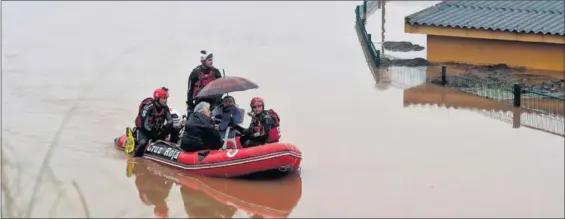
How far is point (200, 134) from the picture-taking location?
43.8 feet

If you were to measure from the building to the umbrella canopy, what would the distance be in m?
10.3

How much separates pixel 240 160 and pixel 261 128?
0.72 metres

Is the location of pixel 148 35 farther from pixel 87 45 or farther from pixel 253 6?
pixel 253 6

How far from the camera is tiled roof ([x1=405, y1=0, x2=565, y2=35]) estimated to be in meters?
22.7

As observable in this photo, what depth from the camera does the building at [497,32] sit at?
22672 millimetres

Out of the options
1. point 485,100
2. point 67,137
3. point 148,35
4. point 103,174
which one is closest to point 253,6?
point 148,35

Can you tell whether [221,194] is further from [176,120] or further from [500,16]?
[500,16]

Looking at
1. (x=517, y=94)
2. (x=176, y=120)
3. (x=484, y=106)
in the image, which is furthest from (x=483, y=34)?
(x=176, y=120)

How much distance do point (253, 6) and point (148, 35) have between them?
9749mm

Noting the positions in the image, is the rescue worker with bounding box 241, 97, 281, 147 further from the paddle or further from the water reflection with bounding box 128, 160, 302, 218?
the paddle

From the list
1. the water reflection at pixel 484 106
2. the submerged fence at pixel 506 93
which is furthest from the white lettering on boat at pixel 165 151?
the submerged fence at pixel 506 93

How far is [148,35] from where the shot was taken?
30.4 metres

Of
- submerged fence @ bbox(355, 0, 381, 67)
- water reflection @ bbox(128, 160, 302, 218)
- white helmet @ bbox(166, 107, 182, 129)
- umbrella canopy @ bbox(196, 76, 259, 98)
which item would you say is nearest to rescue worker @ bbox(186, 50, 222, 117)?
white helmet @ bbox(166, 107, 182, 129)

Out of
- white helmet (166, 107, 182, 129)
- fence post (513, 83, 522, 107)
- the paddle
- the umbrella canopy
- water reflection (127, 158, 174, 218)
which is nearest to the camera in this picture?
water reflection (127, 158, 174, 218)
